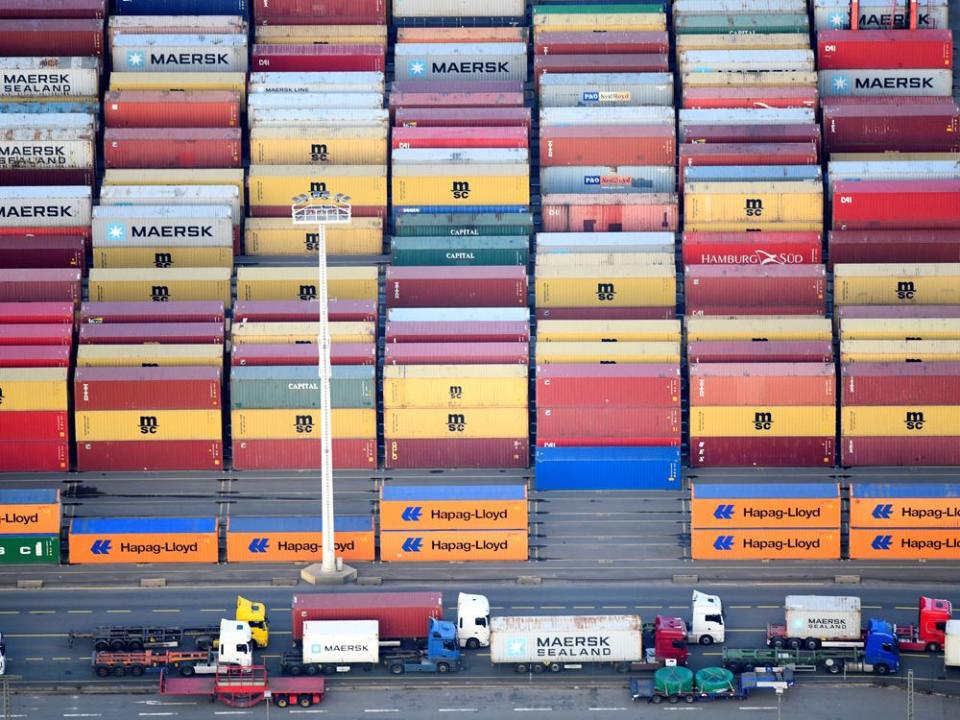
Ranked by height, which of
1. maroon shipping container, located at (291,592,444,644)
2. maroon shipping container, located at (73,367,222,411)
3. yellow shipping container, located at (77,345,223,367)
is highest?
yellow shipping container, located at (77,345,223,367)

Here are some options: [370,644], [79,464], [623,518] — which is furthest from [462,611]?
[79,464]

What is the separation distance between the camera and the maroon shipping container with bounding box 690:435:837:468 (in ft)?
640

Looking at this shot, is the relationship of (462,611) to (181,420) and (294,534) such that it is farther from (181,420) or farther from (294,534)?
(181,420)

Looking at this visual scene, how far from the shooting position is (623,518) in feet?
621

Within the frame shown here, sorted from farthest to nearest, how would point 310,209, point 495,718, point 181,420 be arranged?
point 181,420 < point 310,209 < point 495,718

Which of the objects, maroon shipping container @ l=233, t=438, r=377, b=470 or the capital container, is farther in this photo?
maroon shipping container @ l=233, t=438, r=377, b=470

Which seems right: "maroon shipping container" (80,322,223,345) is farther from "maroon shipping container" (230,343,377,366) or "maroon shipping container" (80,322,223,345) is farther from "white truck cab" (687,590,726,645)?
"white truck cab" (687,590,726,645)

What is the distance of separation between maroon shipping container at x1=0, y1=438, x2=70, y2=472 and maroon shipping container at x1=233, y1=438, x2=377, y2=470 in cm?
1172

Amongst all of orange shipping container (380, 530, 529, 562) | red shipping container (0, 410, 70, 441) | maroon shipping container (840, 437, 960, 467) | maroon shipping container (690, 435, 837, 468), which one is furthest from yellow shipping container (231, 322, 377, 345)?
maroon shipping container (840, 437, 960, 467)

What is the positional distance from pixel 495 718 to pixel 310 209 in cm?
3583

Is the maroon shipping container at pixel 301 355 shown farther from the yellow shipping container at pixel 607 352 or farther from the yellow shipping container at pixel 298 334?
the yellow shipping container at pixel 607 352

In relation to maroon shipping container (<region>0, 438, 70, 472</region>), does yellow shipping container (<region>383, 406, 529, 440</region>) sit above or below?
above

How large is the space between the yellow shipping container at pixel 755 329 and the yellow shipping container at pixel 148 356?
109ft

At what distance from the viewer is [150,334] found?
198m
